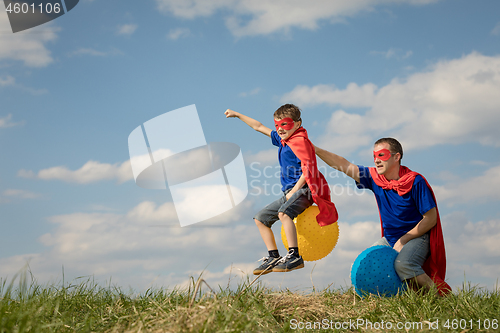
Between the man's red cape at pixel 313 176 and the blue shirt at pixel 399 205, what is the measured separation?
58cm

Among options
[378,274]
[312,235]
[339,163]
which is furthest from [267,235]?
[378,274]

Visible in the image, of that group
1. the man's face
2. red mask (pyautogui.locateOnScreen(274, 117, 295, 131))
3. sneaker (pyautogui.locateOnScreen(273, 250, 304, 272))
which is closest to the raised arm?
the man's face

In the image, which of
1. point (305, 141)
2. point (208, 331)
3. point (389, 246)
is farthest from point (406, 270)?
point (208, 331)

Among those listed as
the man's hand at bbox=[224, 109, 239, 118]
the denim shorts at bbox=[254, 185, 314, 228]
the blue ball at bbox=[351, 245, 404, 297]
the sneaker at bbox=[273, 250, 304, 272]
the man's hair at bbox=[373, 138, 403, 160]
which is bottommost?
the blue ball at bbox=[351, 245, 404, 297]

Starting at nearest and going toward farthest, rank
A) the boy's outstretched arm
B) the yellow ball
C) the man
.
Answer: the man, the yellow ball, the boy's outstretched arm

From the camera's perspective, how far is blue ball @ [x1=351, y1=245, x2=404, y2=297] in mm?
5641

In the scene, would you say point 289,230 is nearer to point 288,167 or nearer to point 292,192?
point 292,192

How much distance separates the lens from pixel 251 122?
7180 mm

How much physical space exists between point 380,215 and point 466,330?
7.86ft

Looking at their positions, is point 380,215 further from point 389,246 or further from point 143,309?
point 143,309

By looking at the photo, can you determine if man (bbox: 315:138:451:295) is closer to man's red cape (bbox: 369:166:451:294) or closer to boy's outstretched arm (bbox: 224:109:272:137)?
man's red cape (bbox: 369:166:451:294)

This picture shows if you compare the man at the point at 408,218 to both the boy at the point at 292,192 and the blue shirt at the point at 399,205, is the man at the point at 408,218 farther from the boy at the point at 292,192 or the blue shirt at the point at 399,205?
the boy at the point at 292,192

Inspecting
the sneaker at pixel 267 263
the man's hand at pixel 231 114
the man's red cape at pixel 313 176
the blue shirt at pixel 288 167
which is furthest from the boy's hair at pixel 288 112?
the sneaker at pixel 267 263

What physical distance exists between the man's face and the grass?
70.8 inches
